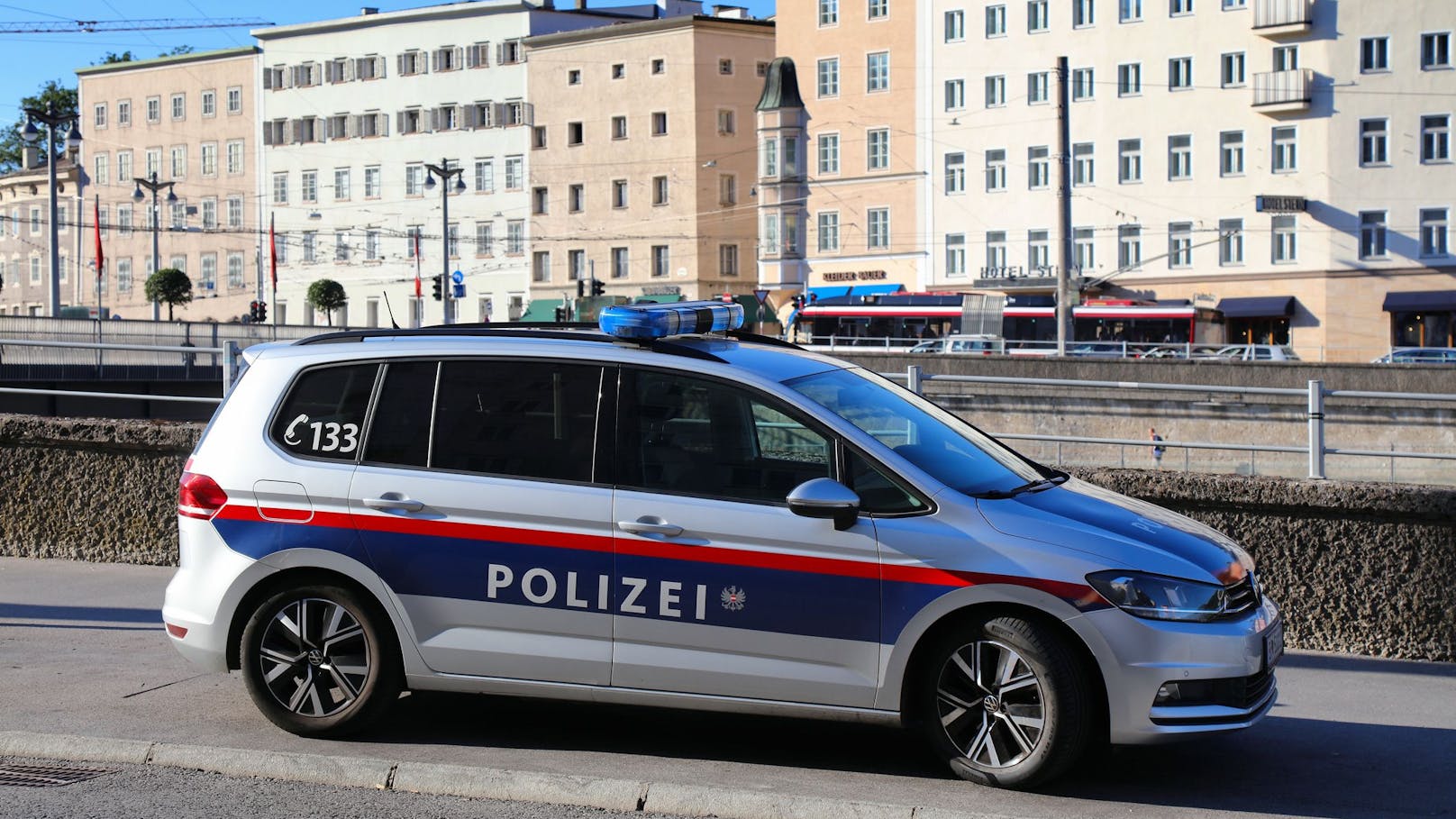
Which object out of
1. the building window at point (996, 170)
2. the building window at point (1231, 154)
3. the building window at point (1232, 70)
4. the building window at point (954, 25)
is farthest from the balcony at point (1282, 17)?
the building window at point (954, 25)

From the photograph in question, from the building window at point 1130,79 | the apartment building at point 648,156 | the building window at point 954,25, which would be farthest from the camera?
the apartment building at point 648,156

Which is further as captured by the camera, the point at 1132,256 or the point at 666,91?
the point at 666,91

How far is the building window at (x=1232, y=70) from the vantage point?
193 ft

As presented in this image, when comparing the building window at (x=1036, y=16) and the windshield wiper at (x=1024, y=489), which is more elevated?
the building window at (x=1036, y=16)

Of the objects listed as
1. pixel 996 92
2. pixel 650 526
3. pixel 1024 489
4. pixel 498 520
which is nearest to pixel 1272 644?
pixel 1024 489

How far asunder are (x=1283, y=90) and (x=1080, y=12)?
9089mm

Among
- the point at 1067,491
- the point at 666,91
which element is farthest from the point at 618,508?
the point at 666,91

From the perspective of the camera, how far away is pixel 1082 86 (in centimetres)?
6188

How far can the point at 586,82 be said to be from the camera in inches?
3120

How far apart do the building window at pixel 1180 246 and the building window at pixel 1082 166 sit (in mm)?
3898

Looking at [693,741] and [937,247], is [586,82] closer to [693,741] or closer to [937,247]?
[937,247]

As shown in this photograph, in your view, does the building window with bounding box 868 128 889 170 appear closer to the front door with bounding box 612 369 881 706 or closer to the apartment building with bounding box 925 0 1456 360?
the apartment building with bounding box 925 0 1456 360

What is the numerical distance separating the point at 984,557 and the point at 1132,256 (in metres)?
57.5

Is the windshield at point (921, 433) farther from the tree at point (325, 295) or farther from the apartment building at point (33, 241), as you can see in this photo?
the apartment building at point (33, 241)
